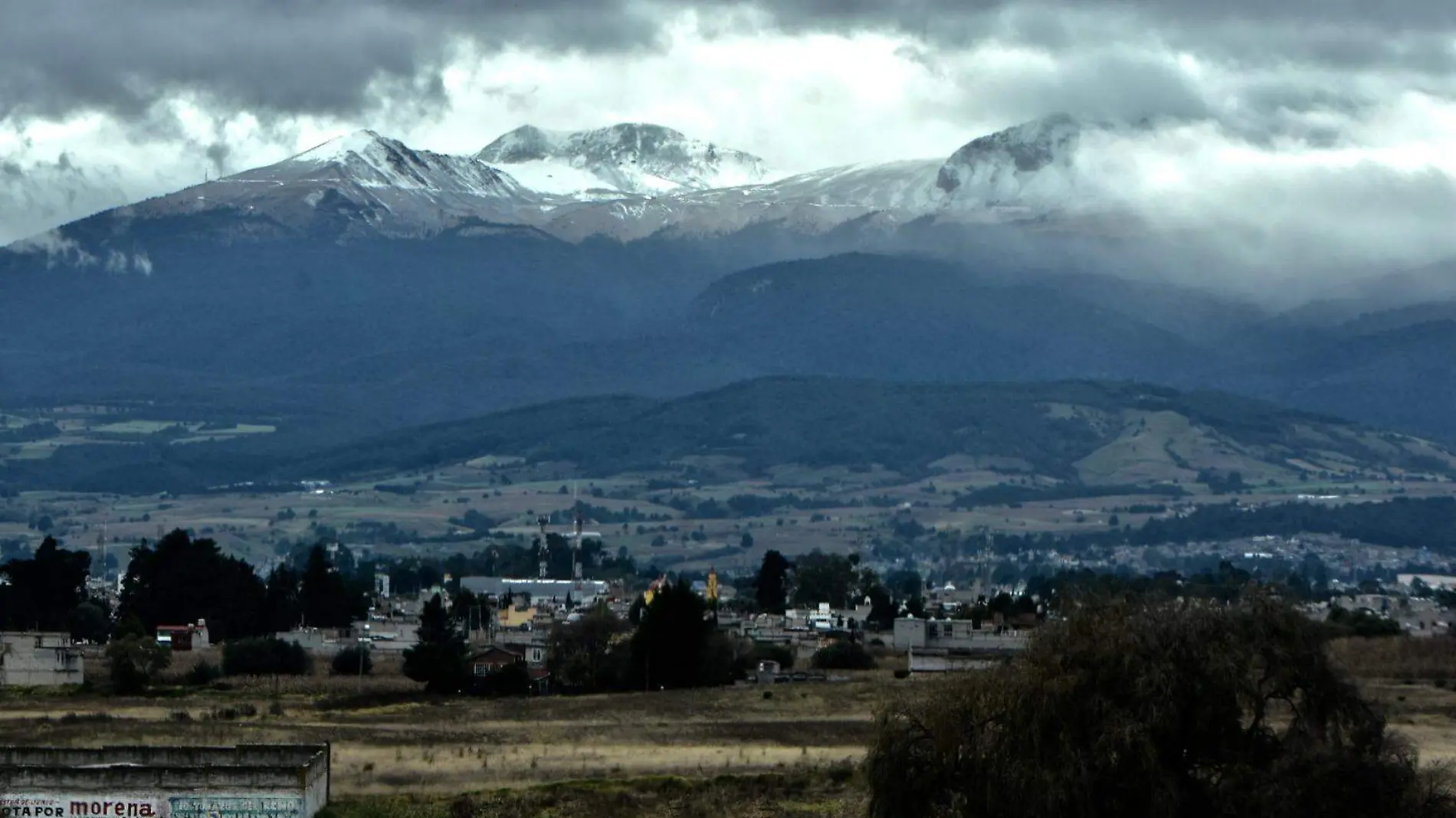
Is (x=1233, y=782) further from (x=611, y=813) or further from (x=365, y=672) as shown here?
(x=365, y=672)

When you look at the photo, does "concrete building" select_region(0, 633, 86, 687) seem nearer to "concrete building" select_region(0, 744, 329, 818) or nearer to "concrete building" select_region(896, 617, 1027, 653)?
"concrete building" select_region(896, 617, 1027, 653)

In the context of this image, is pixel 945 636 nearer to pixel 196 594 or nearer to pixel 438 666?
pixel 438 666

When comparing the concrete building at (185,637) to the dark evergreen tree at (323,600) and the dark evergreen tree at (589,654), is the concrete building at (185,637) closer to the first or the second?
the dark evergreen tree at (323,600)

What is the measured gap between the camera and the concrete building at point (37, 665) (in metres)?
68.4

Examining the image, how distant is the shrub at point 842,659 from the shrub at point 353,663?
1235 centimetres

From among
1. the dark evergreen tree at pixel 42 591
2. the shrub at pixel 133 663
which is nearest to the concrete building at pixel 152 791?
the shrub at pixel 133 663

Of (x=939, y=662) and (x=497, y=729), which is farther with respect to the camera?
(x=939, y=662)

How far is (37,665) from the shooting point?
68812 millimetres

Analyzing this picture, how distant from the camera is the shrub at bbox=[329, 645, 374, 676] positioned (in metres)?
77.9

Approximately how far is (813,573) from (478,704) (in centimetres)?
6919

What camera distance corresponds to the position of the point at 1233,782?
32562 millimetres

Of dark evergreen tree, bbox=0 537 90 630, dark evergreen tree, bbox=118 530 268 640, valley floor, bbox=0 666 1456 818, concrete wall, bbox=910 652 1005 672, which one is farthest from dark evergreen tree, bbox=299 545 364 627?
valley floor, bbox=0 666 1456 818

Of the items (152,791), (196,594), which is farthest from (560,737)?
(196,594)

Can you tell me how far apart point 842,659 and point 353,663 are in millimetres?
13928
